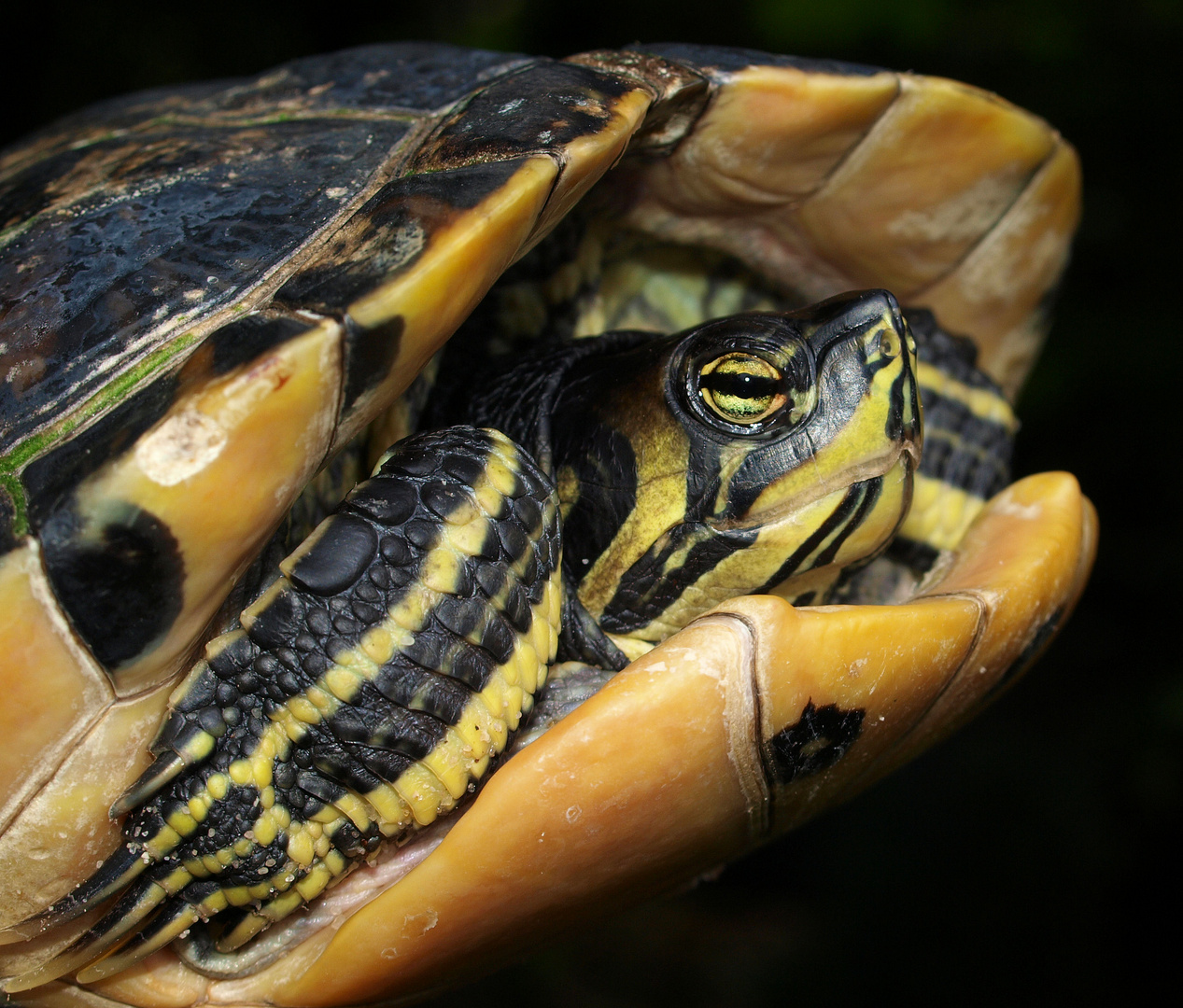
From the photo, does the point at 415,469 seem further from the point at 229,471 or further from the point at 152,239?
the point at 152,239

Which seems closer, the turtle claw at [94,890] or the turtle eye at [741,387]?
the turtle claw at [94,890]

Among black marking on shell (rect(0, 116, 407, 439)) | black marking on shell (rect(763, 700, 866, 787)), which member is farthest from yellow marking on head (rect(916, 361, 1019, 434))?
black marking on shell (rect(0, 116, 407, 439))

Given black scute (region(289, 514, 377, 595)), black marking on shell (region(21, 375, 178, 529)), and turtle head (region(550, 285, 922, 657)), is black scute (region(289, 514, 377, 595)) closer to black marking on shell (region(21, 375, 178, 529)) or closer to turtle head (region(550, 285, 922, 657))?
black marking on shell (region(21, 375, 178, 529))

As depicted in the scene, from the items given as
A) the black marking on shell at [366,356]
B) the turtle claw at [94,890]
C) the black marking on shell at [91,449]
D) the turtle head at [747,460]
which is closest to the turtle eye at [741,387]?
the turtle head at [747,460]

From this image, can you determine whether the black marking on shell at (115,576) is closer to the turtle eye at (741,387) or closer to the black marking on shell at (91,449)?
the black marking on shell at (91,449)

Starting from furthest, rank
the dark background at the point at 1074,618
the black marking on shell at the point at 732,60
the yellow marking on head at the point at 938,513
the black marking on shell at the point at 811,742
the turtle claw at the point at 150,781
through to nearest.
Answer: the dark background at the point at 1074,618, the yellow marking on head at the point at 938,513, the black marking on shell at the point at 732,60, the black marking on shell at the point at 811,742, the turtle claw at the point at 150,781
